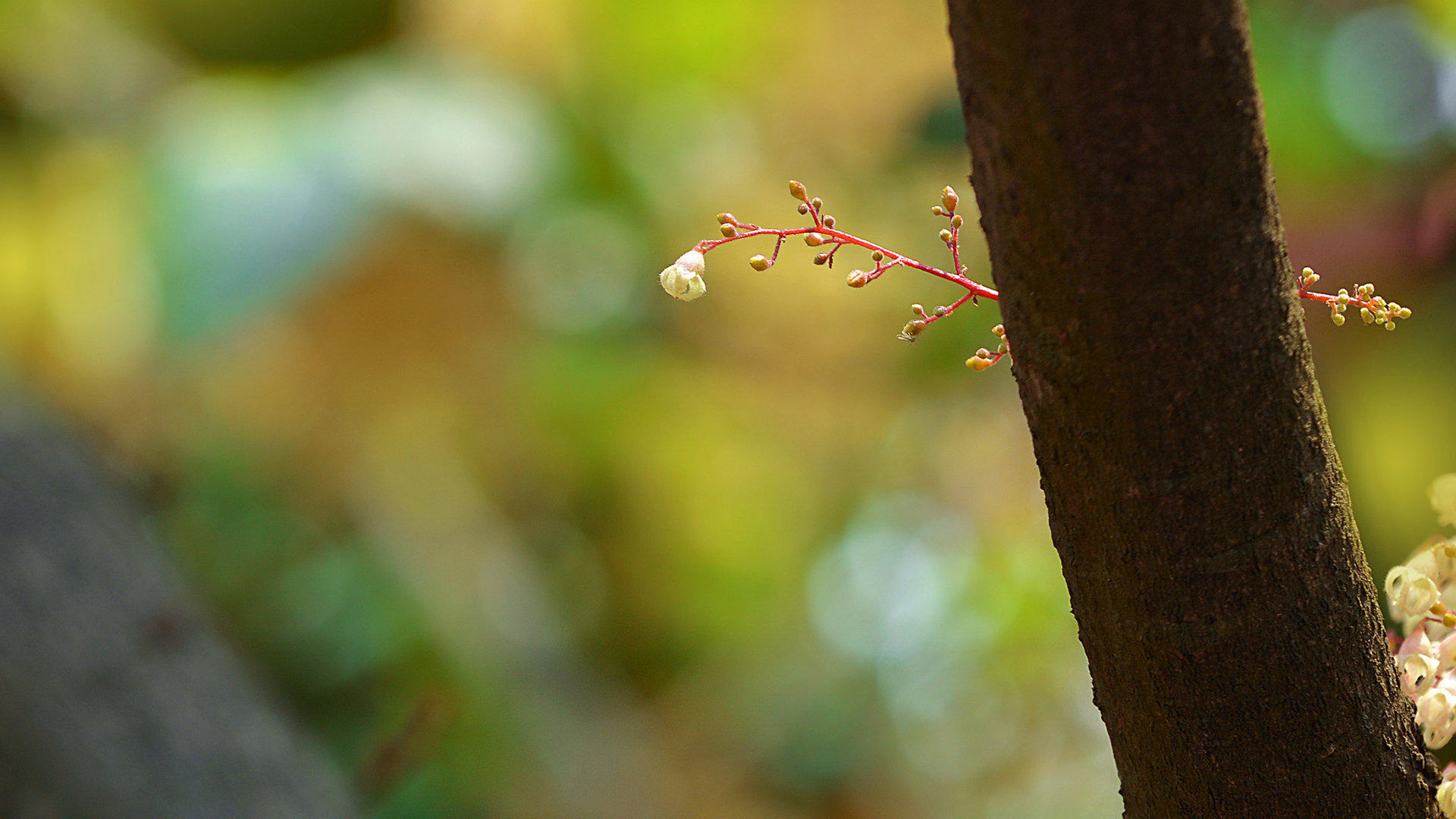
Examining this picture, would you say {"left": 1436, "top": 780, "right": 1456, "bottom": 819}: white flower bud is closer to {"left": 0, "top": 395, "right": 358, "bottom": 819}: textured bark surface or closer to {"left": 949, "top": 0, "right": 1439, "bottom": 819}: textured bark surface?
{"left": 949, "top": 0, "right": 1439, "bottom": 819}: textured bark surface

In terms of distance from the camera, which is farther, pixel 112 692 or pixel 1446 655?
pixel 112 692

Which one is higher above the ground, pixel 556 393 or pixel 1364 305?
pixel 556 393

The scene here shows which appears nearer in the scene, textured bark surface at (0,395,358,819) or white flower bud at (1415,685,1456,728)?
white flower bud at (1415,685,1456,728)

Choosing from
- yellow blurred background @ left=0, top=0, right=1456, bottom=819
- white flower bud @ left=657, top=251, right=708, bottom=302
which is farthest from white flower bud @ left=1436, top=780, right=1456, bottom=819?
yellow blurred background @ left=0, top=0, right=1456, bottom=819

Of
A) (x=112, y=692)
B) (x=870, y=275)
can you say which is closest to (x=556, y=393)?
(x=112, y=692)

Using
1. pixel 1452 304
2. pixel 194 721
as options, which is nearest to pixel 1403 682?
pixel 1452 304

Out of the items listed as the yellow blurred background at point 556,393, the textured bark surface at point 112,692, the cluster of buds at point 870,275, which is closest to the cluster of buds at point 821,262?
the cluster of buds at point 870,275

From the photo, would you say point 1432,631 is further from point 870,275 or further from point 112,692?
point 112,692
